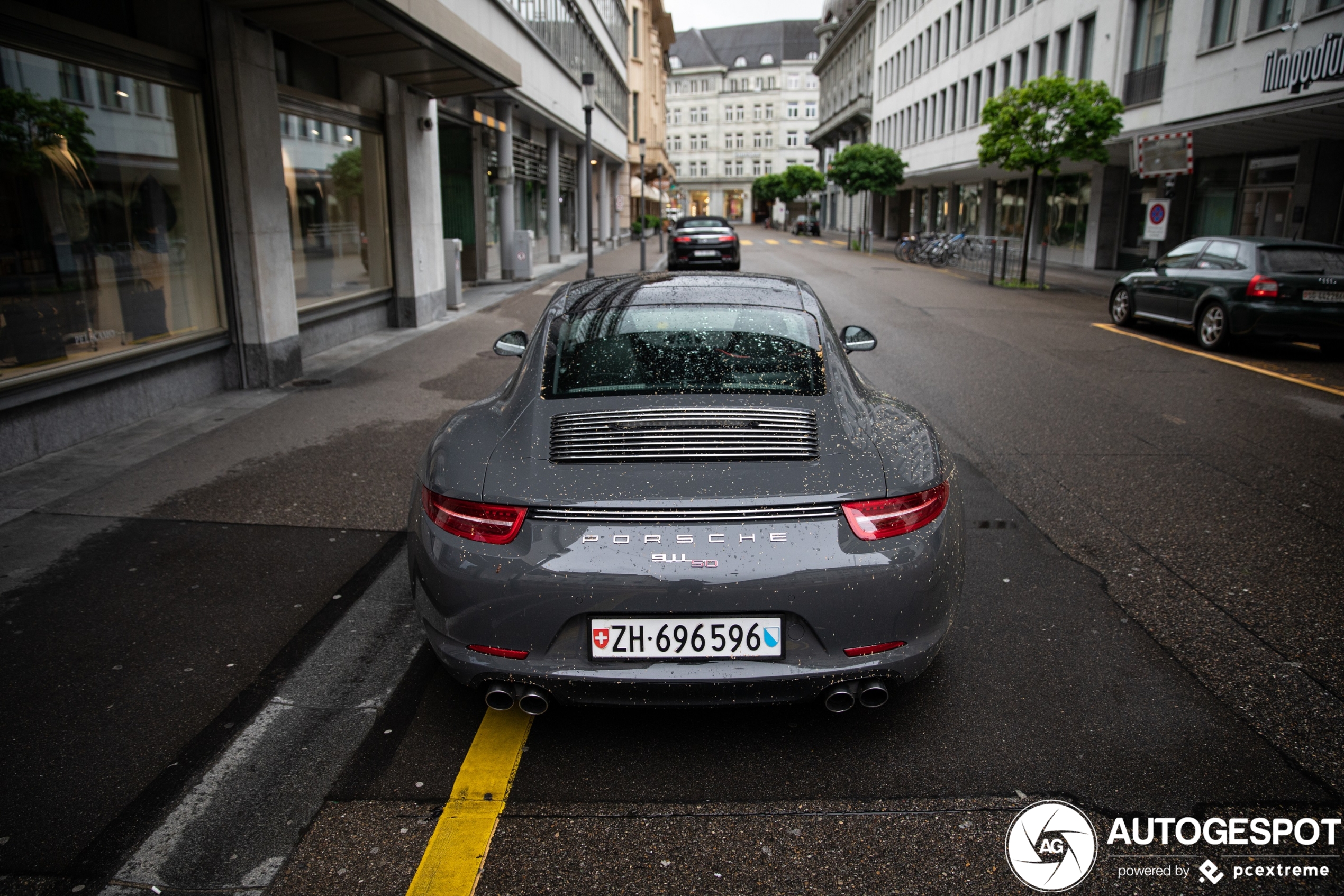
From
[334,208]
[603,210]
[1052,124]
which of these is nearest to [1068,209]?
[1052,124]

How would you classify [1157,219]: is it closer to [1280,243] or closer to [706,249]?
[1280,243]

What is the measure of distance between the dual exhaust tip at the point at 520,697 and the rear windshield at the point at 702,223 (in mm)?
24774

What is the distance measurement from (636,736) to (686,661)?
0.53 metres

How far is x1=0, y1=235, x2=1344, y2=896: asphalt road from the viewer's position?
8.13 ft

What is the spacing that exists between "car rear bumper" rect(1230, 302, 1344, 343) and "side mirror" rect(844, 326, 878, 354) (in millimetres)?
9087

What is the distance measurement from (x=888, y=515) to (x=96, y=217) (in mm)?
7594

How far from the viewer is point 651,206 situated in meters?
81.9

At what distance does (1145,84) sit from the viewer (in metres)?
25.4

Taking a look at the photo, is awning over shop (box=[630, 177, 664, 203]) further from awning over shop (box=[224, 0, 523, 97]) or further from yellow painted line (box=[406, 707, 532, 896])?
yellow painted line (box=[406, 707, 532, 896])

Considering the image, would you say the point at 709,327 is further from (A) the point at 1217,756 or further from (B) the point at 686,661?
(A) the point at 1217,756

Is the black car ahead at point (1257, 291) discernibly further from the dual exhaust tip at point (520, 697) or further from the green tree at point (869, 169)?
the green tree at point (869, 169)

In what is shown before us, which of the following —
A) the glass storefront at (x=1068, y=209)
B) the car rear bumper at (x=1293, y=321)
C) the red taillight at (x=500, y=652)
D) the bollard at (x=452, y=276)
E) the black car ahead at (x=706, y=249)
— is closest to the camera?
the red taillight at (x=500, y=652)

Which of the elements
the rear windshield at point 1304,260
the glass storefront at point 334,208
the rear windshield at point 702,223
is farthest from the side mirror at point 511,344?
the rear windshield at point 702,223

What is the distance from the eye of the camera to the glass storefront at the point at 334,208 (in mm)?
11273
